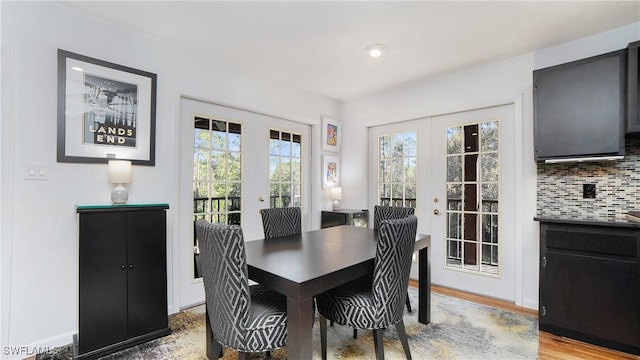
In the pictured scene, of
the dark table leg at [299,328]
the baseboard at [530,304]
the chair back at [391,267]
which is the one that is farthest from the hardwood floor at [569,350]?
the dark table leg at [299,328]

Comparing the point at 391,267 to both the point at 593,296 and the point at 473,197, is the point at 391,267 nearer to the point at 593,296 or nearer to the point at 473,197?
the point at 593,296

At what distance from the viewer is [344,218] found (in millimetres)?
3980

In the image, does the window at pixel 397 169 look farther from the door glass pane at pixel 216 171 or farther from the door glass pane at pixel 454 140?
the door glass pane at pixel 216 171

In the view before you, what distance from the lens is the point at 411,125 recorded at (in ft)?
12.7

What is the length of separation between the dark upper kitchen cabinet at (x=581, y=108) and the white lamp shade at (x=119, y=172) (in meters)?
3.48

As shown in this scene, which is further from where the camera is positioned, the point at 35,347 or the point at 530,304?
the point at 530,304

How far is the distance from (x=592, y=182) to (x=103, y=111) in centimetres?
416

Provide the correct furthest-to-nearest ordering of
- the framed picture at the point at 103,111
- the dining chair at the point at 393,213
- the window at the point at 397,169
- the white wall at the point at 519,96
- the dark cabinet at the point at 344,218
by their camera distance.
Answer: the dark cabinet at the point at 344,218 < the window at the point at 397,169 < the dining chair at the point at 393,213 < the white wall at the point at 519,96 < the framed picture at the point at 103,111

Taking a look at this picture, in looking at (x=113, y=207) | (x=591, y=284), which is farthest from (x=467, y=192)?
(x=113, y=207)

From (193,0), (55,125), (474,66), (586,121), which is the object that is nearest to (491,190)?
(586,121)

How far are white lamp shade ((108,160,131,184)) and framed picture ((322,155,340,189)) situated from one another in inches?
97.7

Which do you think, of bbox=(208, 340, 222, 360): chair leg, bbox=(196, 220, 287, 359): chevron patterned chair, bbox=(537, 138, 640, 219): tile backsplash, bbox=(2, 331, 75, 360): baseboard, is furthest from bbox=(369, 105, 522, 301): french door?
bbox=(2, 331, 75, 360): baseboard

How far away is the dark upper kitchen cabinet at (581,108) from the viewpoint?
2.31m

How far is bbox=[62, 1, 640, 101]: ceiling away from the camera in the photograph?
2168mm
